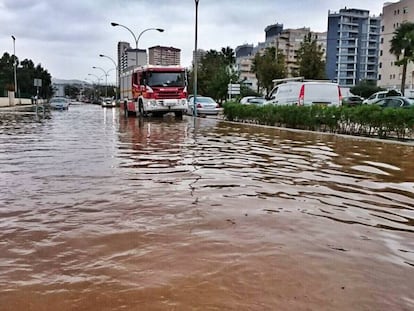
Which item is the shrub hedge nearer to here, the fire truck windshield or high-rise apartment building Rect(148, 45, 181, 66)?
the fire truck windshield

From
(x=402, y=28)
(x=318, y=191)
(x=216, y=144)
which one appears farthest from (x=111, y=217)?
(x=402, y=28)

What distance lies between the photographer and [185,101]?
27.3 meters

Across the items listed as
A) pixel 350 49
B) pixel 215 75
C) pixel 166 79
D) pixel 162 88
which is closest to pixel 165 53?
pixel 215 75

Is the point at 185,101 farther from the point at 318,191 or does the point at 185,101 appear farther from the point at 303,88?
the point at 318,191

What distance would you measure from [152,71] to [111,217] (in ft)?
71.8

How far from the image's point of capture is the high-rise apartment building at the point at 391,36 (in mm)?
89688

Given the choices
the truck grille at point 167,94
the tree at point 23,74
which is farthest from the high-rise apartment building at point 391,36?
the truck grille at point 167,94

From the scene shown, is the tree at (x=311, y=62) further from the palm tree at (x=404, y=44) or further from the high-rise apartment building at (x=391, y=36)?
the high-rise apartment building at (x=391, y=36)

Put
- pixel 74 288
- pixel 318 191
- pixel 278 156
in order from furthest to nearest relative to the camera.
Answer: pixel 278 156
pixel 318 191
pixel 74 288

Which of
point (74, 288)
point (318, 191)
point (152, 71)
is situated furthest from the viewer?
point (152, 71)

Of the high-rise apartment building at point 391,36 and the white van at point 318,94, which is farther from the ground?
the high-rise apartment building at point 391,36

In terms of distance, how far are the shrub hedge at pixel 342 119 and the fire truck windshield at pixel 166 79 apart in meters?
5.78

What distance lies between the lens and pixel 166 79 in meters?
26.5

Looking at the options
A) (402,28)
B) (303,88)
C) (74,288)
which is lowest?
(74,288)
